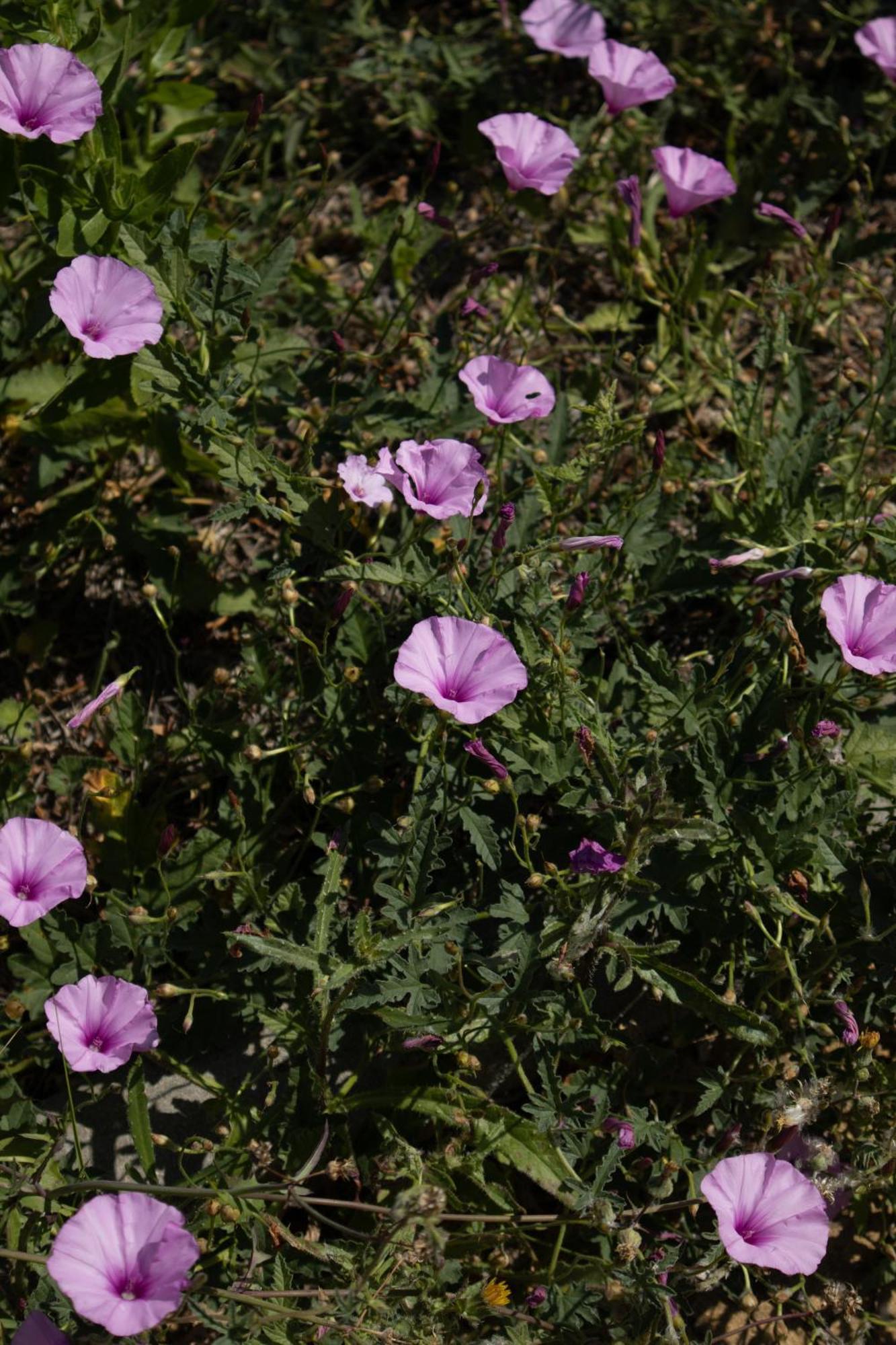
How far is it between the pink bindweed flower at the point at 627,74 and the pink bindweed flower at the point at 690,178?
0.19 meters

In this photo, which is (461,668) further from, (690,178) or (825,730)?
(690,178)

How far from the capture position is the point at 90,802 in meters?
2.70

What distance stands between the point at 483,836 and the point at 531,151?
1.57m

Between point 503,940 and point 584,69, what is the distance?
9.36 ft

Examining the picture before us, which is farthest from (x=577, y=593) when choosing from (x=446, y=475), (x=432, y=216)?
(x=432, y=216)

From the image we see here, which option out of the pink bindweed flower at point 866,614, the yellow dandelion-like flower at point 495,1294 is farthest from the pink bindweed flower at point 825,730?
the yellow dandelion-like flower at point 495,1294

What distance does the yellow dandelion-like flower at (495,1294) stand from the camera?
80.8 inches

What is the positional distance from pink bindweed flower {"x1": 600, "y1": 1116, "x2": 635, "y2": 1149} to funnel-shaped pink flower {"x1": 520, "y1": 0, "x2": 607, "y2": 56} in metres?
2.61

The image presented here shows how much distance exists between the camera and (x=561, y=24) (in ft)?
11.2

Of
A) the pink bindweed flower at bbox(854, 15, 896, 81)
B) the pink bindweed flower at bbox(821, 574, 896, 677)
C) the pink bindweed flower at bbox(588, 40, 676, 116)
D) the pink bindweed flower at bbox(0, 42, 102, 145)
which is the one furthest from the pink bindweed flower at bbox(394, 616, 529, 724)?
the pink bindweed flower at bbox(854, 15, 896, 81)

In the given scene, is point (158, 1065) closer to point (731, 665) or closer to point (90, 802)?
point (90, 802)

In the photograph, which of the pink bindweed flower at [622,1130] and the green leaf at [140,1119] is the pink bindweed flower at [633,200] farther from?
the green leaf at [140,1119]

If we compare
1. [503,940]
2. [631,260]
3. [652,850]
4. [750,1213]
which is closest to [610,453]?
[631,260]

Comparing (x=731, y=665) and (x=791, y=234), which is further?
(x=791, y=234)
